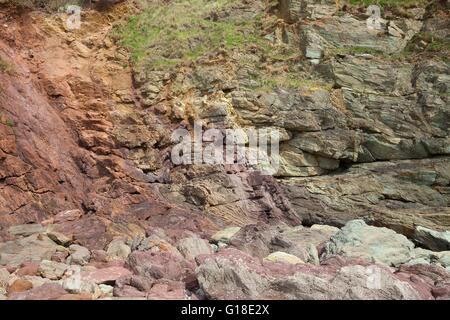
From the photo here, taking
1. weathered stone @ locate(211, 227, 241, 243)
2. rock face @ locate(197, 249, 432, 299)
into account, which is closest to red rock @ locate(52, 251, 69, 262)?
weathered stone @ locate(211, 227, 241, 243)

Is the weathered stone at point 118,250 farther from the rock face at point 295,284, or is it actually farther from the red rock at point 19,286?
the rock face at point 295,284

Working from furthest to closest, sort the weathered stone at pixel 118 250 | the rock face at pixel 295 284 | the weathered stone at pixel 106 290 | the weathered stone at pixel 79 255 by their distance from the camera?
the weathered stone at pixel 118 250
the weathered stone at pixel 79 255
the weathered stone at pixel 106 290
the rock face at pixel 295 284

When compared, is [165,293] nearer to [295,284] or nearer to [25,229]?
[295,284]

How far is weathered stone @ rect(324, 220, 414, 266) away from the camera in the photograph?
40.1 feet

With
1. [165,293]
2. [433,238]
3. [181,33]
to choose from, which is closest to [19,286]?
[165,293]

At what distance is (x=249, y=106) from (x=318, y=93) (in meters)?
2.75

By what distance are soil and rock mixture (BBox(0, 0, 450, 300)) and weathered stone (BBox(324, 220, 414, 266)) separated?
6cm

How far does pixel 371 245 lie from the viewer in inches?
508

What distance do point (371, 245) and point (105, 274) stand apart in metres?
7.33

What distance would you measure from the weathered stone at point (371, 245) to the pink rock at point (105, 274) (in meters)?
5.41

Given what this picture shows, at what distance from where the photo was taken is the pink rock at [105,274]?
1014cm

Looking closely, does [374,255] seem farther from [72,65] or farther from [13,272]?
[72,65]

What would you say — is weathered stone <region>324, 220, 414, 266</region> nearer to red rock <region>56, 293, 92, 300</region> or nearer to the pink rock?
the pink rock

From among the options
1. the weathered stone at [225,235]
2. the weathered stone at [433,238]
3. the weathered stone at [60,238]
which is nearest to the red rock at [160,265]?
the weathered stone at [225,235]
